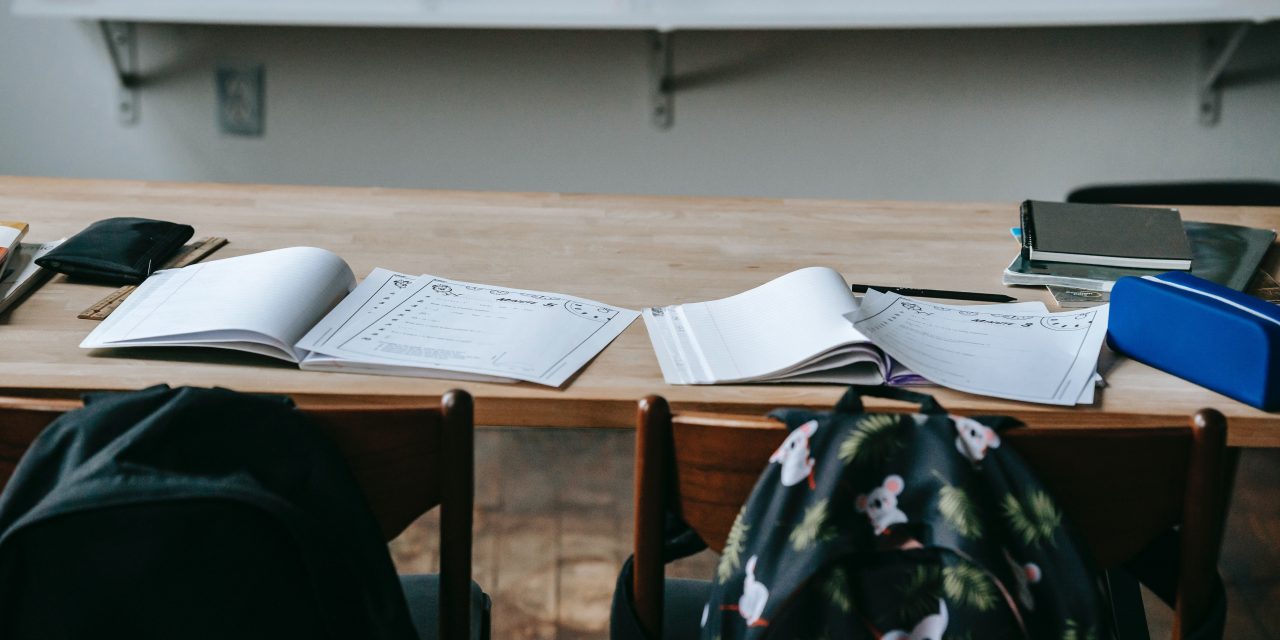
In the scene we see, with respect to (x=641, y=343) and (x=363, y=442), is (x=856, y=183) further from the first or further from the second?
(x=363, y=442)

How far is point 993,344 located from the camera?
3.30 feet

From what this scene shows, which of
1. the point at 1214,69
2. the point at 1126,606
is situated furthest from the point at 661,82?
the point at 1126,606

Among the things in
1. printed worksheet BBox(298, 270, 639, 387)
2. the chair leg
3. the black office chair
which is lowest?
the chair leg

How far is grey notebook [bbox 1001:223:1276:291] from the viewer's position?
46.1 inches

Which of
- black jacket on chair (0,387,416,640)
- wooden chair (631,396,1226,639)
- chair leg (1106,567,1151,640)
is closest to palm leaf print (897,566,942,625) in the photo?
wooden chair (631,396,1226,639)

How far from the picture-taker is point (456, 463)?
2.50 ft

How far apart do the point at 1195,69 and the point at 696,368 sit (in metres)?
2.22

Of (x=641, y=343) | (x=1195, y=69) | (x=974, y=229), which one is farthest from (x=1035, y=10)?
(x=641, y=343)

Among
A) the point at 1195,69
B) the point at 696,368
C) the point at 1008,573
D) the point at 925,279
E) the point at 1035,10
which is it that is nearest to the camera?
the point at 1008,573

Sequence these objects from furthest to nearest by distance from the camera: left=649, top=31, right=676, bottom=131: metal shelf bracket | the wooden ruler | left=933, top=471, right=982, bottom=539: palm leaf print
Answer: left=649, top=31, right=676, bottom=131: metal shelf bracket, the wooden ruler, left=933, top=471, right=982, bottom=539: palm leaf print

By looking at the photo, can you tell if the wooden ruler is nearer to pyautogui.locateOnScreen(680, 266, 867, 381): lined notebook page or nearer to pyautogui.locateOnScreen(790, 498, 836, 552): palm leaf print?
pyautogui.locateOnScreen(680, 266, 867, 381): lined notebook page

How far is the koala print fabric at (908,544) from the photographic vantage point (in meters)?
0.68

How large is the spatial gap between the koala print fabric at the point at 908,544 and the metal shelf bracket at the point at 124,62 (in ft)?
8.29

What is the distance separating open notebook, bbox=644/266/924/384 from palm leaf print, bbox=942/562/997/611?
0.28 meters
